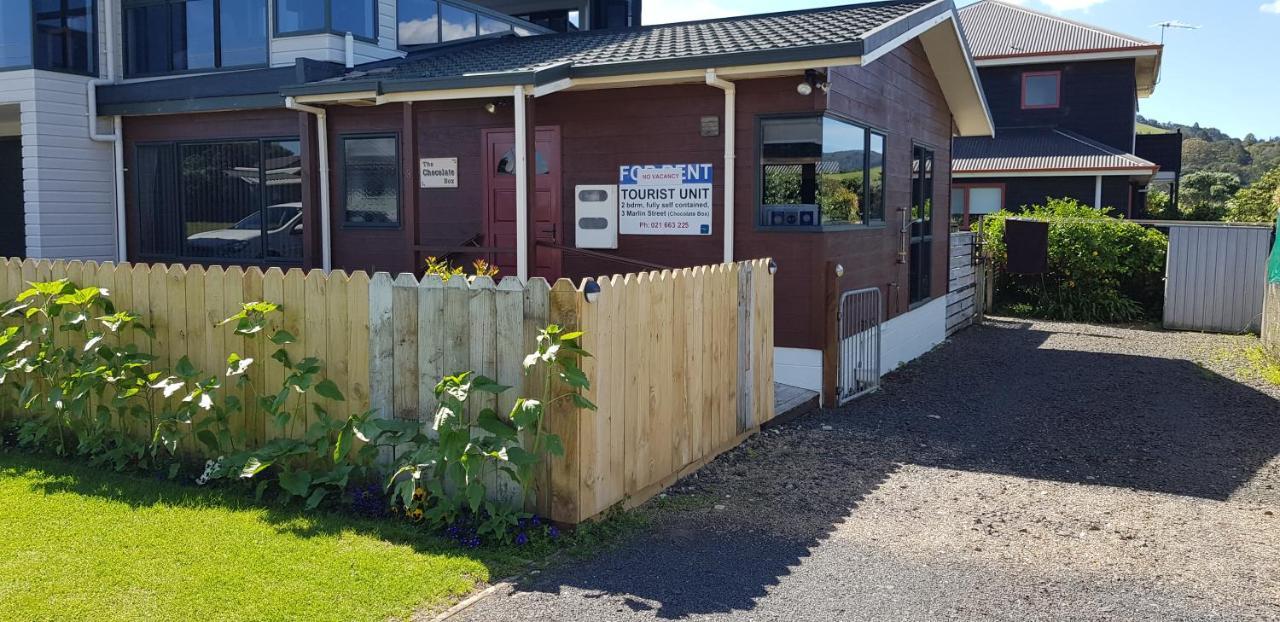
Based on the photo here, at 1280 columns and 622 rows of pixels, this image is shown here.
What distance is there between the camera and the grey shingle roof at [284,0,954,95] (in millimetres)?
8914

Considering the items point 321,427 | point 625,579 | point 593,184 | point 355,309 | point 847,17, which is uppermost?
point 847,17

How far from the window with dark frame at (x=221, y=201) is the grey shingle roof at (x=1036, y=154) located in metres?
16.0

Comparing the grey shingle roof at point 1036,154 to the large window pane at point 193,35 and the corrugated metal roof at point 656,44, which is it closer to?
the corrugated metal roof at point 656,44

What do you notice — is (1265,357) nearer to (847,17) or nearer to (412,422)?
(847,17)

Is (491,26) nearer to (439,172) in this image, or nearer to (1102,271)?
(439,172)

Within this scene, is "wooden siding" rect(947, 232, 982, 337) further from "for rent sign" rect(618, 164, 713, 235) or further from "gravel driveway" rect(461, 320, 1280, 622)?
"for rent sign" rect(618, 164, 713, 235)

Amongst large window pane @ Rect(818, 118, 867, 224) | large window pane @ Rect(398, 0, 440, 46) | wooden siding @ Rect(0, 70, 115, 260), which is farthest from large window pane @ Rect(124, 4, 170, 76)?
large window pane @ Rect(818, 118, 867, 224)

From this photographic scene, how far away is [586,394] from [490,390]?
1.59 ft

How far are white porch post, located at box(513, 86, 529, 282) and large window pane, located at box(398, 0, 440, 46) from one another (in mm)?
4608

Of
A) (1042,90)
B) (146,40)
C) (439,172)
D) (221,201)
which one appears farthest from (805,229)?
(1042,90)

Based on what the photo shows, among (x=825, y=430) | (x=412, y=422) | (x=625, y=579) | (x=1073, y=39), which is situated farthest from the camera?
(x=1073, y=39)

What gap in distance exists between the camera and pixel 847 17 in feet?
34.2

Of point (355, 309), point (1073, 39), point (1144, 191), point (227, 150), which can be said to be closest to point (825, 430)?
point (355, 309)

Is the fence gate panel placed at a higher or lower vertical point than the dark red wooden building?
lower
